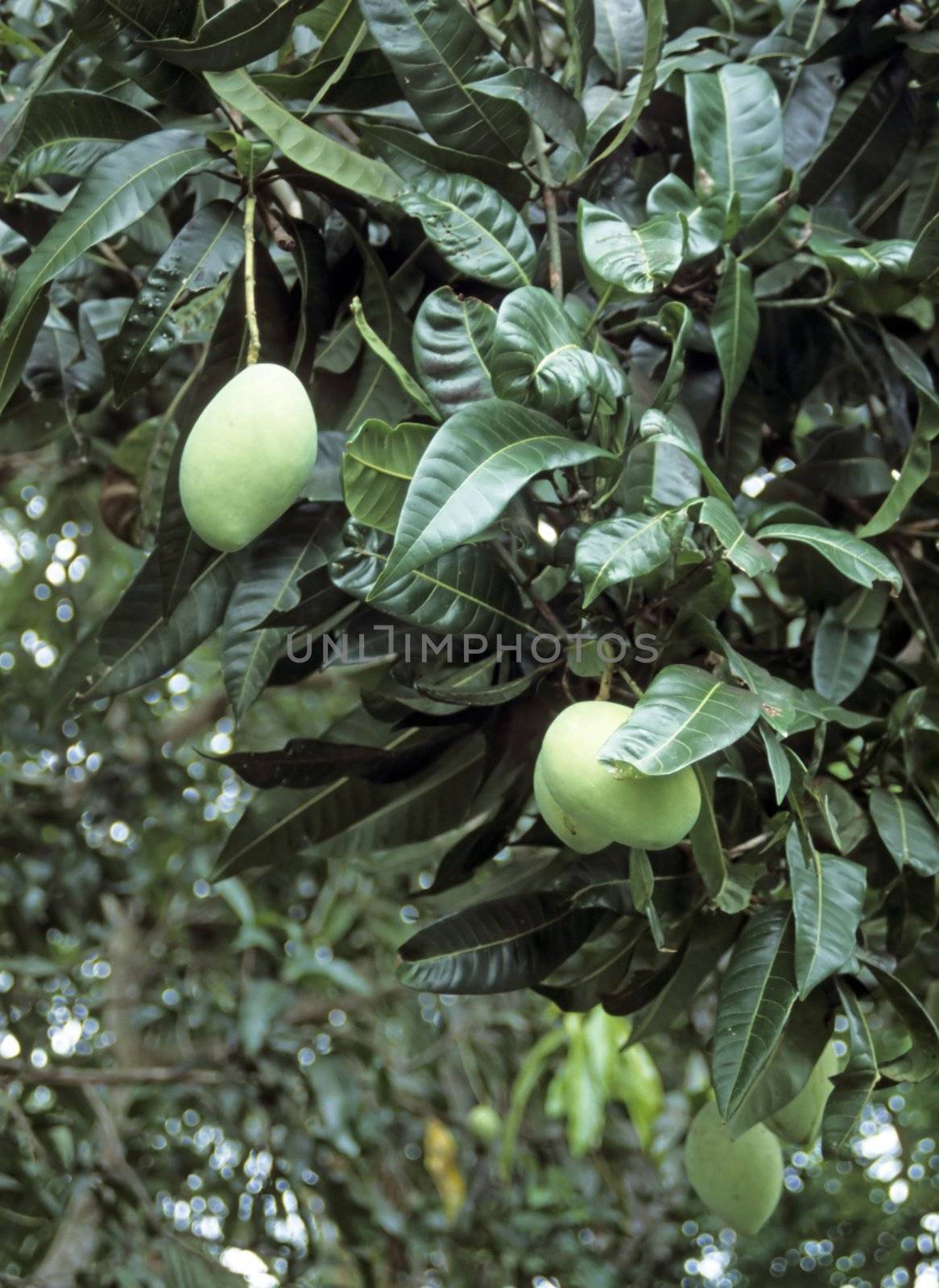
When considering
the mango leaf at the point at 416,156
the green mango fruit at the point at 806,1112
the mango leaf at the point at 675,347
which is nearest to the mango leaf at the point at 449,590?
the mango leaf at the point at 675,347

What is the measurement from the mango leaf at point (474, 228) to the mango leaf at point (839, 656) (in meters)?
0.36

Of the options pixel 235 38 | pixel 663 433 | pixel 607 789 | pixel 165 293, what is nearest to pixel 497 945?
pixel 607 789

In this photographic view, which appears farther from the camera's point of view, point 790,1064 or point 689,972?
point 689,972

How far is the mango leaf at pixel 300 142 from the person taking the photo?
2.37 ft

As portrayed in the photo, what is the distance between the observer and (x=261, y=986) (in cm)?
187

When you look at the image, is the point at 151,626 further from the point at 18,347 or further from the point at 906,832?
the point at 906,832

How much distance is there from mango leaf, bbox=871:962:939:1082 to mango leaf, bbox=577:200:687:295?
454mm

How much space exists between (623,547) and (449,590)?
11 centimetres

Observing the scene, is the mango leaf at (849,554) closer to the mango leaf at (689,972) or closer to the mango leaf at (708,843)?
the mango leaf at (708,843)

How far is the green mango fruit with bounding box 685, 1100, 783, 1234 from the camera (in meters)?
0.94

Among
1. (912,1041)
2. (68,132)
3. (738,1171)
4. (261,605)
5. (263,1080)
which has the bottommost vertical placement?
(263,1080)

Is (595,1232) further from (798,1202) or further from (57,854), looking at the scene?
(57,854)

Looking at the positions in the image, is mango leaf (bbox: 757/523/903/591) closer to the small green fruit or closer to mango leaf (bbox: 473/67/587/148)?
mango leaf (bbox: 473/67/587/148)

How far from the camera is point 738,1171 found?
0.95 m
